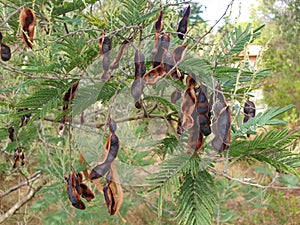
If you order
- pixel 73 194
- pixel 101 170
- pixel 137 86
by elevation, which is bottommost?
pixel 73 194

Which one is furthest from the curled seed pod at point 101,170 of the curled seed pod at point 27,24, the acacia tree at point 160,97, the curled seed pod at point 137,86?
the curled seed pod at point 27,24

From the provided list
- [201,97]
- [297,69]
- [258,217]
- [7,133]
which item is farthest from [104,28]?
[297,69]

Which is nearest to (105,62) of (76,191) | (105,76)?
(105,76)

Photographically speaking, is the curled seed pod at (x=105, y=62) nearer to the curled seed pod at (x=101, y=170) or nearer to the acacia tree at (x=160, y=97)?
the acacia tree at (x=160, y=97)

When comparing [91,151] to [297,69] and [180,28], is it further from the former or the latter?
[297,69]

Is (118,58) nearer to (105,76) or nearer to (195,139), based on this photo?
(105,76)

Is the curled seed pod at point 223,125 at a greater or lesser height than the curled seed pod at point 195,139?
greater
